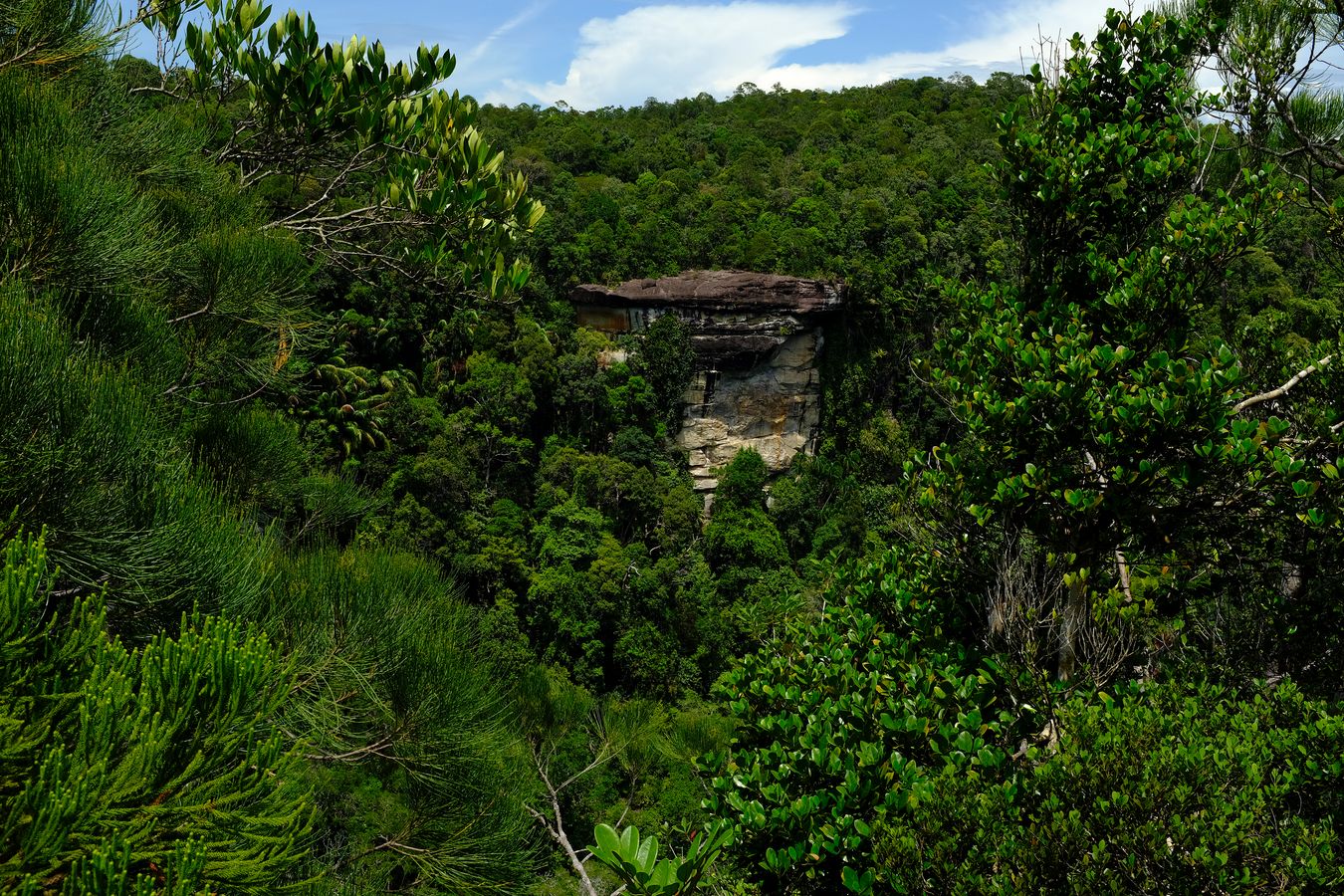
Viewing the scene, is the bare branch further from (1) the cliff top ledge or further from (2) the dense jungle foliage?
(1) the cliff top ledge

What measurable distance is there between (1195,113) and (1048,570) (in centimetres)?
175

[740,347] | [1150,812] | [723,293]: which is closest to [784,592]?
[1150,812]

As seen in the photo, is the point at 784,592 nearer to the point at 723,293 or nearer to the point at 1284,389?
the point at 1284,389

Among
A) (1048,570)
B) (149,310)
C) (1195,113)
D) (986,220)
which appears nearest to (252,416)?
(149,310)

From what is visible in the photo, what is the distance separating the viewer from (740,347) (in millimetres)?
25609

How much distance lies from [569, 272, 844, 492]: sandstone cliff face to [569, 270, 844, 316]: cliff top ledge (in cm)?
3

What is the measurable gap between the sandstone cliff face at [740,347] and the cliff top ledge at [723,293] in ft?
0.10

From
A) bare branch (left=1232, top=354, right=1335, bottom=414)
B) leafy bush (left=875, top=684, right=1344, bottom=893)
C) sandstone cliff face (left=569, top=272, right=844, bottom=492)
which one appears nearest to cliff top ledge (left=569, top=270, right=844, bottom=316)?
sandstone cliff face (left=569, top=272, right=844, bottom=492)

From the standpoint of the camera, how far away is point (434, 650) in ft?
9.43

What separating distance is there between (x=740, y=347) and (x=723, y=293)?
1.79 meters

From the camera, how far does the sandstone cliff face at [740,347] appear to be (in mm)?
25062

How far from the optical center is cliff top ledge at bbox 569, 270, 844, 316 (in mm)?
24922

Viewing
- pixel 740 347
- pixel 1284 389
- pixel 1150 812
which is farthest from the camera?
pixel 740 347

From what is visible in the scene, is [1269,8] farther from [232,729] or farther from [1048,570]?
[232,729]
